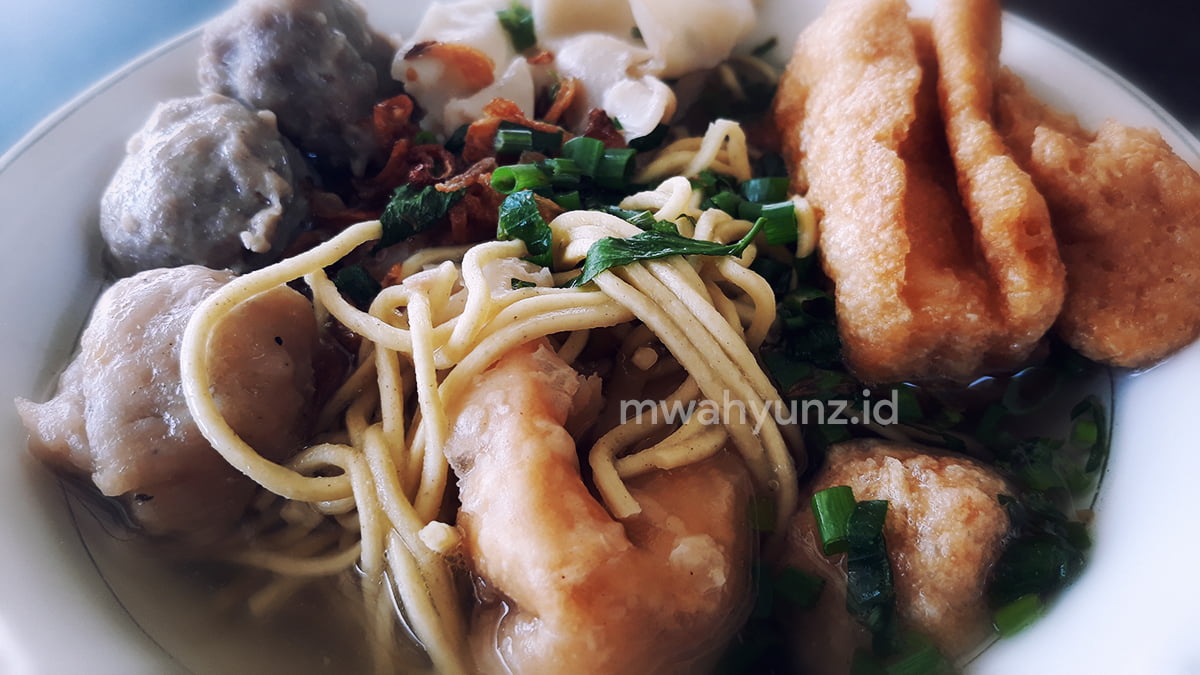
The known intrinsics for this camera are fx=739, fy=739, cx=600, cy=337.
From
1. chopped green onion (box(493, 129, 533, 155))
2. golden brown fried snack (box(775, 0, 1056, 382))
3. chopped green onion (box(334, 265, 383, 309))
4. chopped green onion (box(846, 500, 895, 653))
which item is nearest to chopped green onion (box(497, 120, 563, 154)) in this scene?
chopped green onion (box(493, 129, 533, 155))

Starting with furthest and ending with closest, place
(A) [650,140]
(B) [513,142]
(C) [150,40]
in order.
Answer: (C) [150,40] < (A) [650,140] < (B) [513,142]

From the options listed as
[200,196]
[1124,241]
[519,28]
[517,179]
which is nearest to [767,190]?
[517,179]

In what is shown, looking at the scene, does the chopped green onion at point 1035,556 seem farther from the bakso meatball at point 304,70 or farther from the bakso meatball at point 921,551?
the bakso meatball at point 304,70

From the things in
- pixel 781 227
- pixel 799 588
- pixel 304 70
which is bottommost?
pixel 799 588

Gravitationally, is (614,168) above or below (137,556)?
above

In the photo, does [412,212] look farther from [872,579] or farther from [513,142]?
[872,579]

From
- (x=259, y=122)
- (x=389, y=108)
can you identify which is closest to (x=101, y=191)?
(x=259, y=122)

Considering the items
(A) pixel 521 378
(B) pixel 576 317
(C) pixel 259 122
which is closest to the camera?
(A) pixel 521 378

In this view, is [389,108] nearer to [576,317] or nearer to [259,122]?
[259,122]
